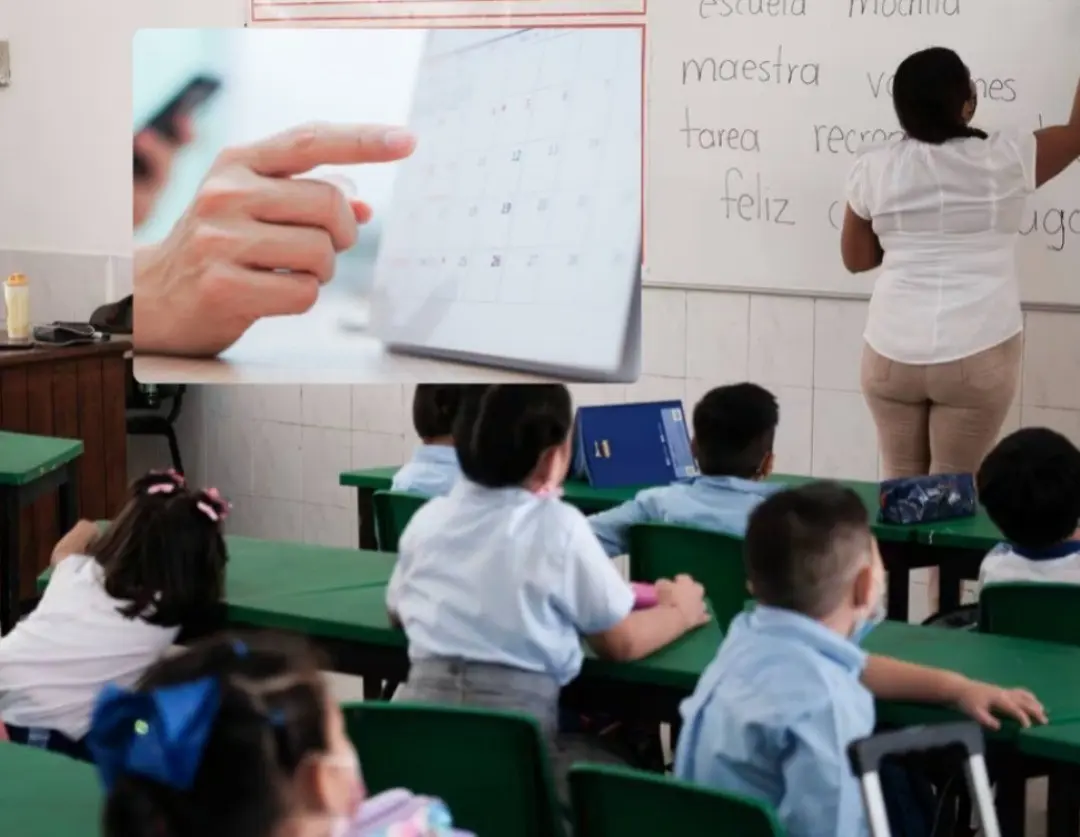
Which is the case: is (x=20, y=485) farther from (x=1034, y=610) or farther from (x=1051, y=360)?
(x=1051, y=360)

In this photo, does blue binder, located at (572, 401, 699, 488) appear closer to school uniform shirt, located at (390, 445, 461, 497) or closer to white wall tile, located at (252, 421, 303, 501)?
school uniform shirt, located at (390, 445, 461, 497)

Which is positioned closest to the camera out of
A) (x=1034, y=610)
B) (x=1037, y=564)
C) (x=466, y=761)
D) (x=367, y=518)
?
(x=466, y=761)

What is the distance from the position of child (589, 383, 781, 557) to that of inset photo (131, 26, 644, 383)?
0.93 m

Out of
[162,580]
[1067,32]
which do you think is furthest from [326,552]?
[1067,32]

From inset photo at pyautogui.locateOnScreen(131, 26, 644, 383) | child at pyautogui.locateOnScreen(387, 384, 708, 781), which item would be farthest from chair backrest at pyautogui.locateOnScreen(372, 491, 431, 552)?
inset photo at pyautogui.locateOnScreen(131, 26, 644, 383)

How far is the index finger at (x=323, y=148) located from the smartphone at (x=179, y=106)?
10cm

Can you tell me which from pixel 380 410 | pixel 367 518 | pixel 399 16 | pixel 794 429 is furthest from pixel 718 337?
pixel 399 16

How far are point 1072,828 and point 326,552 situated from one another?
170 centimetres

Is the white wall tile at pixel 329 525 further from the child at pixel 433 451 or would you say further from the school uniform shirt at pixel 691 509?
the school uniform shirt at pixel 691 509

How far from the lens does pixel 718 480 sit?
3.66 meters

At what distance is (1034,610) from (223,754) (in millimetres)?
1896

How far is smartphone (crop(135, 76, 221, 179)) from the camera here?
8.82 ft

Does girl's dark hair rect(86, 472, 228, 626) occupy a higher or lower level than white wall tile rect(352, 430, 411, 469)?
higher

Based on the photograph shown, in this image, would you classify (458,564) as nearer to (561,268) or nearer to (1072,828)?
(561,268)
